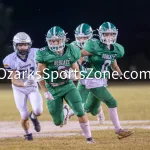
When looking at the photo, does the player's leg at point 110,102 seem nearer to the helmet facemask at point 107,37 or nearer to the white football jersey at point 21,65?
the helmet facemask at point 107,37

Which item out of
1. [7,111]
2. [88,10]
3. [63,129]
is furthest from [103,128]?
[88,10]

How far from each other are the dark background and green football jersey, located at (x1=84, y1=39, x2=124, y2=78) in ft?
53.0

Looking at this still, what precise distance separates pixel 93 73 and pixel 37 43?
650 inches

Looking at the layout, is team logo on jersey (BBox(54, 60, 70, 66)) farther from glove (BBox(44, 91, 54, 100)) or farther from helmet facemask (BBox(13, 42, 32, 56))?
helmet facemask (BBox(13, 42, 32, 56))

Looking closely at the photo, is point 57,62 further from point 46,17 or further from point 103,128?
point 46,17

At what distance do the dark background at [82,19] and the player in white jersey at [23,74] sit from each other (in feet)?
52.1

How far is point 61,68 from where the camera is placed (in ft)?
28.3

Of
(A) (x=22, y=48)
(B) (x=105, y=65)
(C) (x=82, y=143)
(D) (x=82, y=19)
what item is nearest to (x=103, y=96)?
(B) (x=105, y=65)

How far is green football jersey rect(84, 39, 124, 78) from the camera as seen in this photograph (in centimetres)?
923

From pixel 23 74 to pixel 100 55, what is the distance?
1174 mm

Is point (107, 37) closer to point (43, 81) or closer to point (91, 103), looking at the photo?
point (91, 103)

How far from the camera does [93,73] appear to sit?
31.1 feet

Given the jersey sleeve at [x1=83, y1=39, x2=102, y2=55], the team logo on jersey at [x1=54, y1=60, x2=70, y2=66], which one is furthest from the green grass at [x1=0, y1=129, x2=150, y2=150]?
the jersey sleeve at [x1=83, y1=39, x2=102, y2=55]

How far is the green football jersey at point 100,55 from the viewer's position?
364 inches
